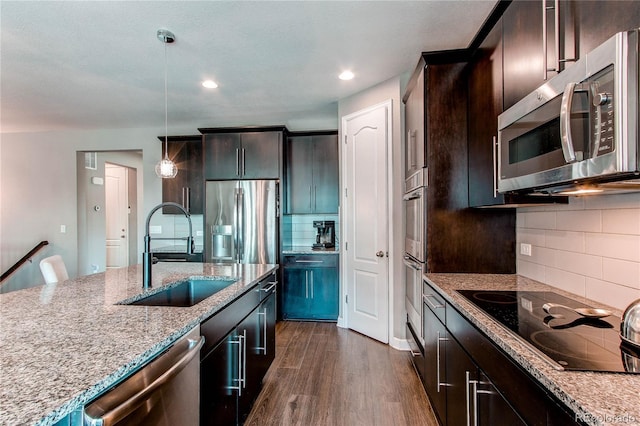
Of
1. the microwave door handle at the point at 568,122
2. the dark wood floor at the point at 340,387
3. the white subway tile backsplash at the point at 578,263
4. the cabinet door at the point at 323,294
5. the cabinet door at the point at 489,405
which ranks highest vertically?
the microwave door handle at the point at 568,122

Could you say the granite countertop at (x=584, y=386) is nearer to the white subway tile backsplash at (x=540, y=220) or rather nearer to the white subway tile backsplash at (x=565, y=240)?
the white subway tile backsplash at (x=565, y=240)

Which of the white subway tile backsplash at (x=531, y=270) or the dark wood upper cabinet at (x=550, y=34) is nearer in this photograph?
the dark wood upper cabinet at (x=550, y=34)

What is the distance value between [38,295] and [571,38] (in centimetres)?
262

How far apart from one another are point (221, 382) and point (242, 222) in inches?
101

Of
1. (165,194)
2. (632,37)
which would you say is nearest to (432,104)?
(632,37)

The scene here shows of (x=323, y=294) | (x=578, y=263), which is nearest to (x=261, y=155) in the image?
(x=323, y=294)

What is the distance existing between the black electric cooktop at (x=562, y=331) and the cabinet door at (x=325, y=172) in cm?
276

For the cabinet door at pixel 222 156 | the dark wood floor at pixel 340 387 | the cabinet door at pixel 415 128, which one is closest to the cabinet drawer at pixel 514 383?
the dark wood floor at pixel 340 387

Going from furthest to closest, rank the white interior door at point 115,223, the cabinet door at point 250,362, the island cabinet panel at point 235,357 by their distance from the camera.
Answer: the white interior door at point 115,223 < the cabinet door at point 250,362 < the island cabinet panel at point 235,357

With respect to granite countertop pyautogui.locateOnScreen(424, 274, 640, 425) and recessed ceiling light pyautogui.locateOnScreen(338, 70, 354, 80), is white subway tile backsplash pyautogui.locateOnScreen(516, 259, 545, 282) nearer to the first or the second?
granite countertop pyautogui.locateOnScreen(424, 274, 640, 425)

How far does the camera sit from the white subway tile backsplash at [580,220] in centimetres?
149

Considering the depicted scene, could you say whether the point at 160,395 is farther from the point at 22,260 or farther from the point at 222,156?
the point at 22,260

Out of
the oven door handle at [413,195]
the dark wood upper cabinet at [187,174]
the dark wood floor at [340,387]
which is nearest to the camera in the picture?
the dark wood floor at [340,387]

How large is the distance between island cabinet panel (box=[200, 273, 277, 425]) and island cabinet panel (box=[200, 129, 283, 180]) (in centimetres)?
203
